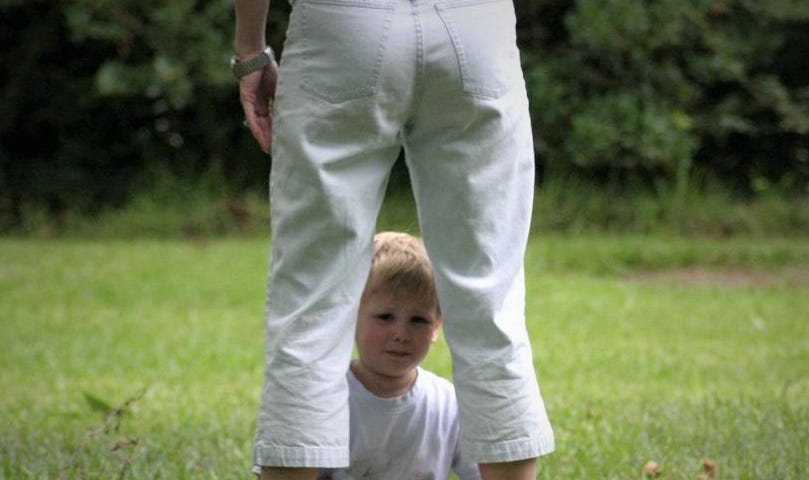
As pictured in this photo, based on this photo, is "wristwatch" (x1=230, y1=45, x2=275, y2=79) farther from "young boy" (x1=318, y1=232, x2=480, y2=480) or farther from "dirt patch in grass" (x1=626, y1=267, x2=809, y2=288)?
"dirt patch in grass" (x1=626, y1=267, x2=809, y2=288)

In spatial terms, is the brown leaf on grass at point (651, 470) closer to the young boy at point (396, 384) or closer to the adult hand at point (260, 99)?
the young boy at point (396, 384)

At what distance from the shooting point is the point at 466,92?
7.40 feet

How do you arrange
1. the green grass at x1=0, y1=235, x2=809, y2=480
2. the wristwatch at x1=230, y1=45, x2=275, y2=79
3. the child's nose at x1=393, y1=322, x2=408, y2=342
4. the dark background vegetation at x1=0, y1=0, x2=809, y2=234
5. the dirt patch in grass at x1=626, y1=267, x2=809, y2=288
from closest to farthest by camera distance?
the wristwatch at x1=230, y1=45, x2=275, y2=79 → the child's nose at x1=393, y1=322, x2=408, y2=342 → the green grass at x1=0, y1=235, x2=809, y2=480 → the dirt patch in grass at x1=626, y1=267, x2=809, y2=288 → the dark background vegetation at x1=0, y1=0, x2=809, y2=234

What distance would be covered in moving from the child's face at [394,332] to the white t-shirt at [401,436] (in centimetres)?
6

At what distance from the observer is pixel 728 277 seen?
28.4 feet

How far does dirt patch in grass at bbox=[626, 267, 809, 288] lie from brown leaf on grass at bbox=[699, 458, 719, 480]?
4.97 metres

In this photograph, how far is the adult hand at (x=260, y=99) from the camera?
244 cm

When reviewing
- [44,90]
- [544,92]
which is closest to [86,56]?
[44,90]

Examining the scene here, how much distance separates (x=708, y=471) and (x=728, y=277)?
544cm

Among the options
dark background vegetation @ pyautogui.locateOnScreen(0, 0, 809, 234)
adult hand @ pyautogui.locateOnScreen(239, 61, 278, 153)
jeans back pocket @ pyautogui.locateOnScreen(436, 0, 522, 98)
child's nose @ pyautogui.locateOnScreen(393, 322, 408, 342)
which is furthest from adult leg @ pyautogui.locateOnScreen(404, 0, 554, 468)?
dark background vegetation @ pyautogui.locateOnScreen(0, 0, 809, 234)

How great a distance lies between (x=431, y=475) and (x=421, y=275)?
17.2 inches

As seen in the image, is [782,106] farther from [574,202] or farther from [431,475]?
[431,475]

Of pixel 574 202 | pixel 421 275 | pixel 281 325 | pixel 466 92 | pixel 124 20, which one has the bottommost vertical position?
pixel 574 202

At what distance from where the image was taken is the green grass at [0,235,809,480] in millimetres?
3664
